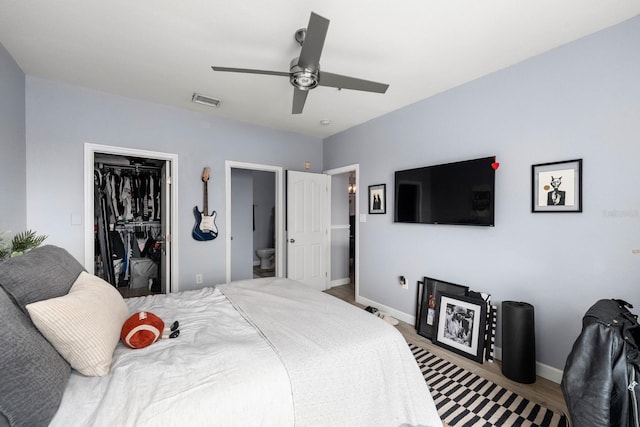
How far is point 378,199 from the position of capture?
376 cm

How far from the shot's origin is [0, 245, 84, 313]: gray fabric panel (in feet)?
3.47

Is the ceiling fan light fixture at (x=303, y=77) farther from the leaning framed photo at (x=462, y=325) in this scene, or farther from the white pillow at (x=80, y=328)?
the leaning framed photo at (x=462, y=325)

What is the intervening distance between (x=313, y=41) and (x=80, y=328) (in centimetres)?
182

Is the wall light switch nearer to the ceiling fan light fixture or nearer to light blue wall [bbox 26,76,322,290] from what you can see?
light blue wall [bbox 26,76,322,290]

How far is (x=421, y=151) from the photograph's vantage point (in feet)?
10.5

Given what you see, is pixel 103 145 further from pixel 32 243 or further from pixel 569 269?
pixel 569 269

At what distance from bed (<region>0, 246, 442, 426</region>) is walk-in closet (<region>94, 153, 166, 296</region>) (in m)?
3.17

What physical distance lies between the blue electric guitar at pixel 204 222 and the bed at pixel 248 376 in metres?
1.81

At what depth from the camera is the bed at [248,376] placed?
99cm

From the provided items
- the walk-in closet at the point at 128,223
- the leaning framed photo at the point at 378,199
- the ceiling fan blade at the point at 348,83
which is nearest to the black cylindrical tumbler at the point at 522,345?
the leaning framed photo at the point at 378,199

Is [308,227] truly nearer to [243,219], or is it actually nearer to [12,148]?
[243,219]

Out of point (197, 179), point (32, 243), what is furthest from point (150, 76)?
point (32, 243)

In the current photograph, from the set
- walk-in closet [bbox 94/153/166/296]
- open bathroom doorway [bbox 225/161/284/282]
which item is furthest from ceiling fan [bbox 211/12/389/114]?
walk-in closet [bbox 94/153/166/296]

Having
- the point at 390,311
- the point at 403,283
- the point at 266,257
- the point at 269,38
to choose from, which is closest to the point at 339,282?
the point at 390,311
